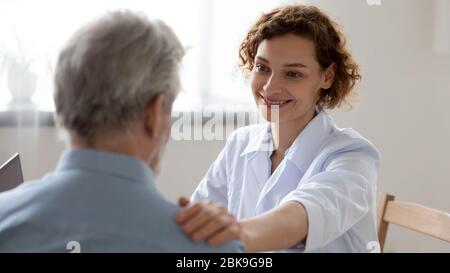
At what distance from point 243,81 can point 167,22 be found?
0.46 metres

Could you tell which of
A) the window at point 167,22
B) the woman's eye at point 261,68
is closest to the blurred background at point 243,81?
the window at point 167,22

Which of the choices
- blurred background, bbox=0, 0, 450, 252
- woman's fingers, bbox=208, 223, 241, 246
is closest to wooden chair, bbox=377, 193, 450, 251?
woman's fingers, bbox=208, 223, 241, 246

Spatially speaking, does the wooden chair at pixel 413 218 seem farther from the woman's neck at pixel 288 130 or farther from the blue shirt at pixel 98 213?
the blue shirt at pixel 98 213

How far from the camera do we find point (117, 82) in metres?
0.91

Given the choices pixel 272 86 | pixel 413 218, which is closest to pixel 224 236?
pixel 272 86

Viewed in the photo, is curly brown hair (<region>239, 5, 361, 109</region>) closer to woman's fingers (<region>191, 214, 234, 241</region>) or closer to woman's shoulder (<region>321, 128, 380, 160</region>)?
woman's shoulder (<region>321, 128, 380, 160</region>)

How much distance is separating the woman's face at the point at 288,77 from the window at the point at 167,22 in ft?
3.73

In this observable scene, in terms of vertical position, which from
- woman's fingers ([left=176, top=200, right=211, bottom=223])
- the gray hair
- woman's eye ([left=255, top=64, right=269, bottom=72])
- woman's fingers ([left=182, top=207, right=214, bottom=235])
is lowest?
woman's fingers ([left=182, top=207, right=214, bottom=235])

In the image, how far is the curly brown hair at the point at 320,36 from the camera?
1.70m

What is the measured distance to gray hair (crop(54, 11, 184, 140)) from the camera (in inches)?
35.8

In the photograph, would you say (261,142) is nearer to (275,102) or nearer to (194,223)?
(275,102)

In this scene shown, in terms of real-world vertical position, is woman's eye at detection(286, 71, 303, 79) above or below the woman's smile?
above
